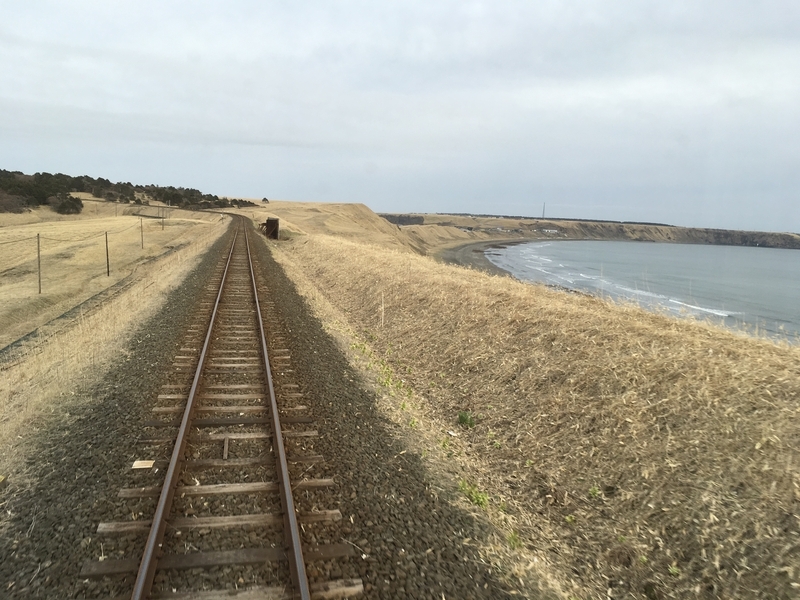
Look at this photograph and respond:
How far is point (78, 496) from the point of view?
208 inches

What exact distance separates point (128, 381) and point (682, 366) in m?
9.16

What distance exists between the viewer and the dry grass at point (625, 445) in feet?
15.4

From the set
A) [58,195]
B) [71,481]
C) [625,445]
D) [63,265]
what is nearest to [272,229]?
[63,265]

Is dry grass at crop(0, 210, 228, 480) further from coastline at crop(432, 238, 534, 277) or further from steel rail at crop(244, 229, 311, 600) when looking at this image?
coastline at crop(432, 238, 534, 277)

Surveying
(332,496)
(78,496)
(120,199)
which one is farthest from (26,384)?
(120,199)

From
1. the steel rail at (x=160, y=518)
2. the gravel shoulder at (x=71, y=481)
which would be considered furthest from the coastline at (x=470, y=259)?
the steel rail at (x=160, y=518)

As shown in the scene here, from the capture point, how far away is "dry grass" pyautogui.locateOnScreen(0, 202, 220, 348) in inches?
747

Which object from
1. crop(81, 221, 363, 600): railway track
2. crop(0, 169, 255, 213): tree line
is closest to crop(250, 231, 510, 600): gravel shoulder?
crop(81, 221, 363, 600): railway track

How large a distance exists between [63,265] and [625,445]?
33067mm

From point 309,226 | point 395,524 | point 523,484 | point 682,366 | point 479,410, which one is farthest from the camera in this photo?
point 309,226

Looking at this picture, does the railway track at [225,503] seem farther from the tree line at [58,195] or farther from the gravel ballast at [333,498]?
the tree line at [58,195]

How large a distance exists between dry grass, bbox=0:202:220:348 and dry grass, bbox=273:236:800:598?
15637mm

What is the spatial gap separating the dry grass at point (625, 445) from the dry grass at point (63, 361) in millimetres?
5932

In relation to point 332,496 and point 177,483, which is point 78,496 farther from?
point 332,496
